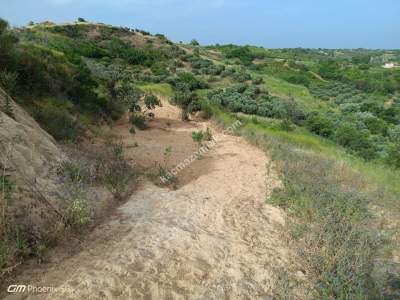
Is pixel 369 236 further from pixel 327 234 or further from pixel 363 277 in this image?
pixel 363 277

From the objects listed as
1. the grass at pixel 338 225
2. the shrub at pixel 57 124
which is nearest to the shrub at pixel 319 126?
the grass at pixel 338 225

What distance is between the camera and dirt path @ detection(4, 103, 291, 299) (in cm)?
375

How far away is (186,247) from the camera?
4688 mm

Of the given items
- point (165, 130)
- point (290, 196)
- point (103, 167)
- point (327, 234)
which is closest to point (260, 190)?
point (290, 196)

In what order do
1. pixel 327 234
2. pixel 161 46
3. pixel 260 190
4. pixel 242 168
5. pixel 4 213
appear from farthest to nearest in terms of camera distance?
pixel 161 46
pixel 242 168
pixel 260 190
pixel 327 234
pixel 4 213

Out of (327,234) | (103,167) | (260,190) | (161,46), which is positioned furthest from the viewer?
(161,46)

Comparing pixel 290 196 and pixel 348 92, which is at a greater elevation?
pixel 290 196

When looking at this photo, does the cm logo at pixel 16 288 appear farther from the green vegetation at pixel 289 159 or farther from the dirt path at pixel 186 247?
the green vegetation at pixel 289 159

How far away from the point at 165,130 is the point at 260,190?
603 centimetres

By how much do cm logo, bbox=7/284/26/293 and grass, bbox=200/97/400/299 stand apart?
243 cm

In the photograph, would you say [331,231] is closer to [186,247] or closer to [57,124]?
[186,247]

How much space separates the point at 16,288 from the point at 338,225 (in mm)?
4038

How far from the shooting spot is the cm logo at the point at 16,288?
11.0 ft

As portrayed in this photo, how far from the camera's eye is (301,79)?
4162 cm
